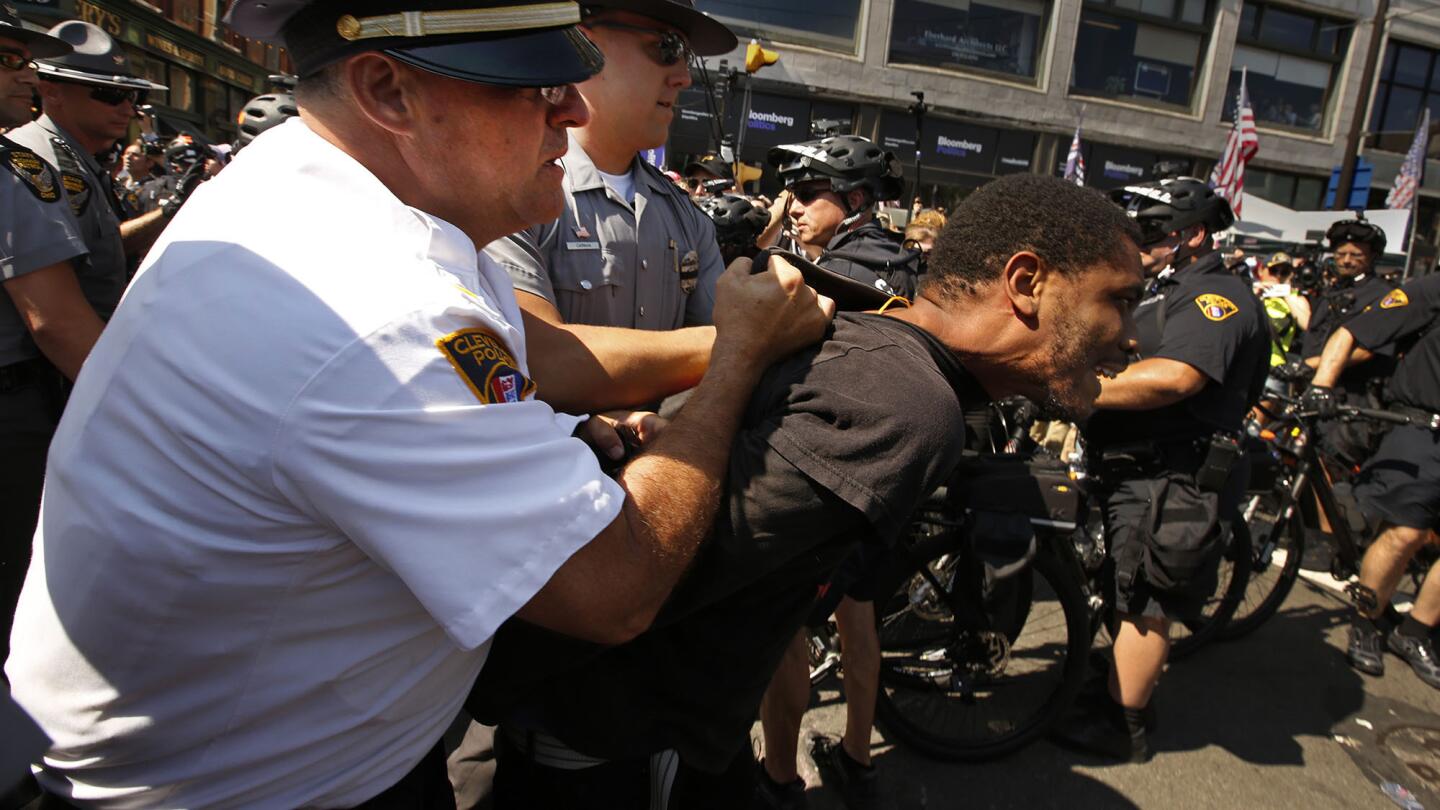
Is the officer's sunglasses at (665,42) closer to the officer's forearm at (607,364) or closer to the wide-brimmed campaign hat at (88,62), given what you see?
the officer's forearm at (607,364)

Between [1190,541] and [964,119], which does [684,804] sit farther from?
[964,119]

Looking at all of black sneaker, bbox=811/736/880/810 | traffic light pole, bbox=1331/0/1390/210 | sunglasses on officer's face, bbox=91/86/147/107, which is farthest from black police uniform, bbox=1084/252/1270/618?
traffic light pole, bbox=1331/0/1390/210

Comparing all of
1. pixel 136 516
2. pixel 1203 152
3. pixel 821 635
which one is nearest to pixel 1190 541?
pixel 821 635

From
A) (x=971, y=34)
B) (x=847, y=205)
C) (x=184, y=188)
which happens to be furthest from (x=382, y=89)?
(x=971, y=34)

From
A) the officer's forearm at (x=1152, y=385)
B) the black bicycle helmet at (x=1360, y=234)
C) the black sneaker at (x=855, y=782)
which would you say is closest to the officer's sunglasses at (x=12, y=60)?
the black sneaker at (x=855, y=782)

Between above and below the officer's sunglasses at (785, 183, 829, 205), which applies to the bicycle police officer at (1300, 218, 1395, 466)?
below

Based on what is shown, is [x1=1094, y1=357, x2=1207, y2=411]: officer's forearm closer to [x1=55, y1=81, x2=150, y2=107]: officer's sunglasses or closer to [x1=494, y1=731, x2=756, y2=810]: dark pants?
[x1=494, y1=731, x2=756, y2=810]: dark pants

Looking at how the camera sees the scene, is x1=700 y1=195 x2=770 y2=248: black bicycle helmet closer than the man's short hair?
No

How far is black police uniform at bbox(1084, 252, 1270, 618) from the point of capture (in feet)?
11.1

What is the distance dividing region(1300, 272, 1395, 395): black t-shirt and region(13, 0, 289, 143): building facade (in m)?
14.6

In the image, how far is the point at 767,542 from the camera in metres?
1.32

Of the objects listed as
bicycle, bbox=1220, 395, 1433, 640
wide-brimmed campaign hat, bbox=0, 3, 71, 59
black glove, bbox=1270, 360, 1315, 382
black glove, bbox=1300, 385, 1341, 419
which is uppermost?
wide-brimmed campaign hat, bbox=0, 3, 71, 59

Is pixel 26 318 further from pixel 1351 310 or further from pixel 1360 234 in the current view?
pixel 1360 234

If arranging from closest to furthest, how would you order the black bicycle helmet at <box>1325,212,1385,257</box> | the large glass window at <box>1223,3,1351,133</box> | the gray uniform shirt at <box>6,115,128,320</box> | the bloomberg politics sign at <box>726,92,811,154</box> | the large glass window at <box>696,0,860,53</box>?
1. the gray uniform shirt at <box>6,115,128,320</box>
2. the black bicycle helmet at <box>1325,212,1385,257</box>
3. the large glass window at <box>696,0,860,53</box>
4. the bloomberg politics sign at <box>726,92,811,154</box>
5. the large glass window at <box>1223,3,1351,133</box>
